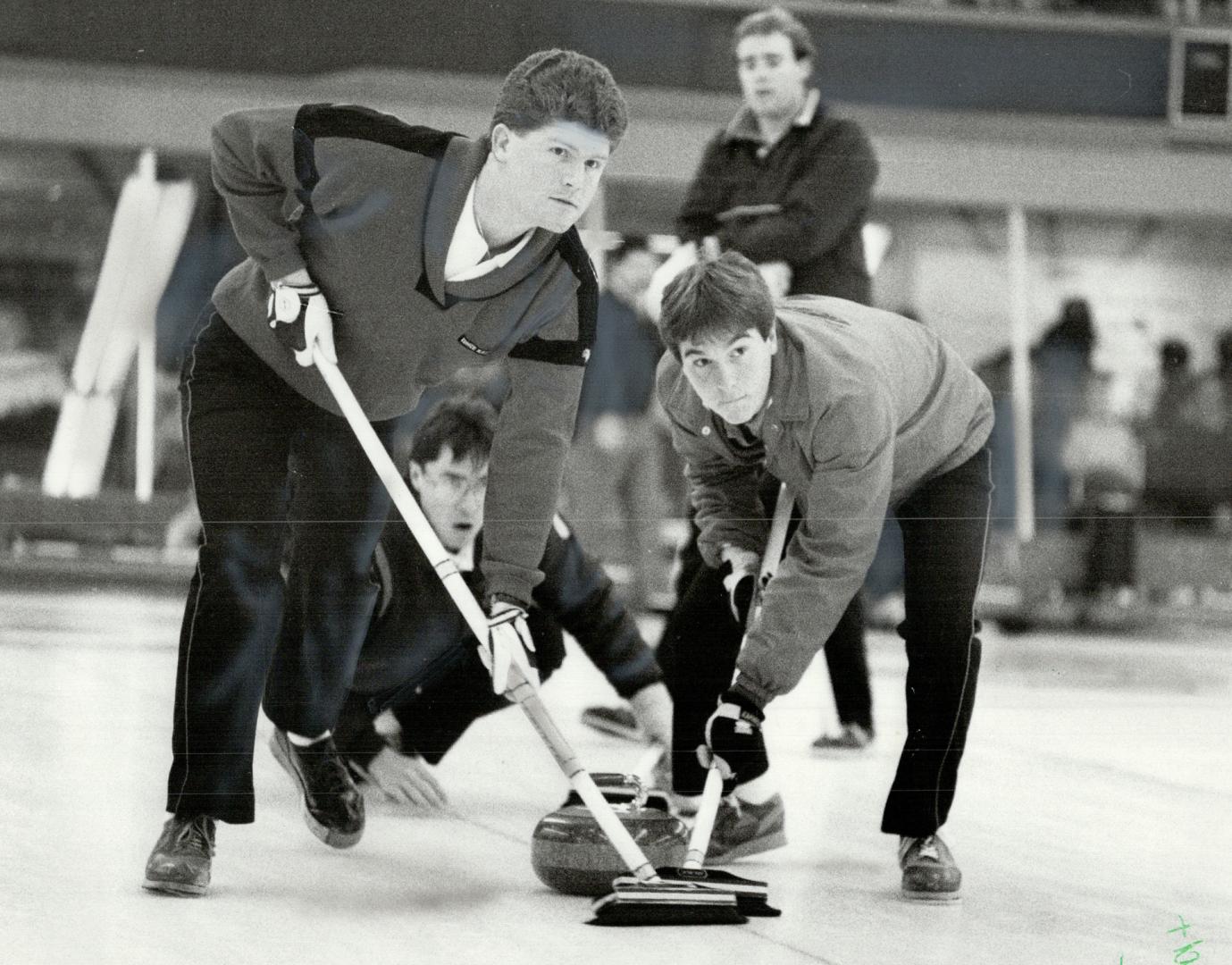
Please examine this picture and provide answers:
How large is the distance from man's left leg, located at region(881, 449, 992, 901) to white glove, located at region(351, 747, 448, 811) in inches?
24.5

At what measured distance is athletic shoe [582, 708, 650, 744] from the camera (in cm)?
298

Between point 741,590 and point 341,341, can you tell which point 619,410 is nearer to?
point 741,590

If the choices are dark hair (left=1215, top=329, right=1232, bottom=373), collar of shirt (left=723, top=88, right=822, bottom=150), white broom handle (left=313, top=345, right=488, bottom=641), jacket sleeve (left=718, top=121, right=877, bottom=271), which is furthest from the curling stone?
dark hair (left=1215, top=329, right=1232, bottom=373)

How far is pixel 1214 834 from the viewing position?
2596 mm

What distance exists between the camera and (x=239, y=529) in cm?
210

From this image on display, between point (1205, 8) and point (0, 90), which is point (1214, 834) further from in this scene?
point (0, 90)

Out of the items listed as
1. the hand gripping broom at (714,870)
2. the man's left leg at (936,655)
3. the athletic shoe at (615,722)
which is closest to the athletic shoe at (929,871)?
the man's left leg at (936,655)

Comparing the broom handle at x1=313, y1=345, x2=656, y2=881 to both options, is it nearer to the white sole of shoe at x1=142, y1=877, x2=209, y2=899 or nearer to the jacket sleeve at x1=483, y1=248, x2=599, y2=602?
the jacket sleeve at x1=483, y1=248, x2=599, y2=602

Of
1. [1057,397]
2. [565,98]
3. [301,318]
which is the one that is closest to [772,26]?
[565,98]

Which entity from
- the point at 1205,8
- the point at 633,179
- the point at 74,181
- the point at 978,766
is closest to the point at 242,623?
the point at 74,181

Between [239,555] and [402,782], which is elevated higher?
[239,555]

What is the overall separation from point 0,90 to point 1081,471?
160 cm

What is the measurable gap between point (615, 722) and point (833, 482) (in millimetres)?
1007

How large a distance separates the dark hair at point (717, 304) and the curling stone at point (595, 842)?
568mm
